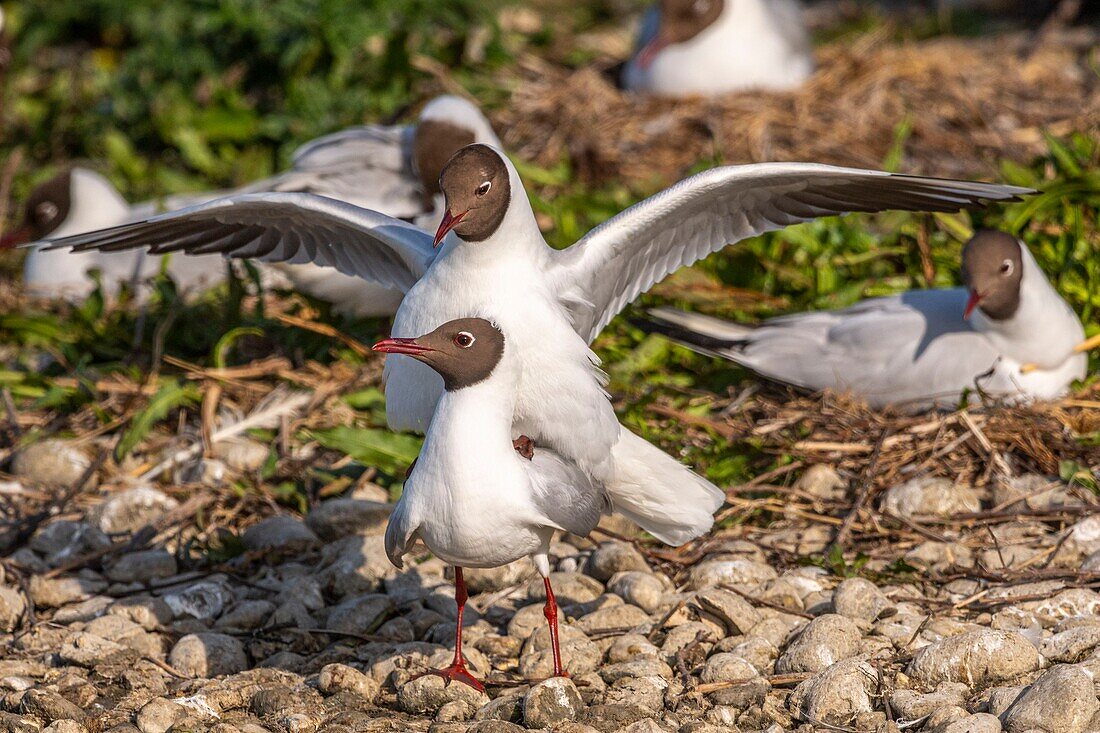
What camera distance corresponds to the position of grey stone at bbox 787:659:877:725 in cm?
340

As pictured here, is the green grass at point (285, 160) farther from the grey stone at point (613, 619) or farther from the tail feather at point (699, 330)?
the grey stone at point (613, 619)

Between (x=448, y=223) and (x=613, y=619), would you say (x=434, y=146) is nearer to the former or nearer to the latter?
(x=448, y=223)

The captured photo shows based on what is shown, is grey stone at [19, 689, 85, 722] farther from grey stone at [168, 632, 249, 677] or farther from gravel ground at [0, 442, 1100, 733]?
grey stone at [168, 632, 249, 677]

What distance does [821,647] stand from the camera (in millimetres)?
3635

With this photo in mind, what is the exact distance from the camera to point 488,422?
350cm

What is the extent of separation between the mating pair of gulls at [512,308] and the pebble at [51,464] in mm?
957

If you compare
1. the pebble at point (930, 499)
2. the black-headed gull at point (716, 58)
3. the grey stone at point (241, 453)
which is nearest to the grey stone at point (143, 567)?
the grey stone at point (241, 453)

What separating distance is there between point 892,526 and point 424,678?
5.51 feet

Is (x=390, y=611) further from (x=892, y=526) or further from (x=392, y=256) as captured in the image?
(x=892, y=526)

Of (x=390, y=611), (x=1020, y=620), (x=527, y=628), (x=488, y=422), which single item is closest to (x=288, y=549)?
(x=390, y=611)

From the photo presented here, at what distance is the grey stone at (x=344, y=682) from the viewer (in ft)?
12.0

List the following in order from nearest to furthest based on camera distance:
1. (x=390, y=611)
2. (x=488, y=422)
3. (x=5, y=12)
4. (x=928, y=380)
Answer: (x=488, y=422) → (x=390, y=611) → (x=928, y=380) → (x=5, y=12)

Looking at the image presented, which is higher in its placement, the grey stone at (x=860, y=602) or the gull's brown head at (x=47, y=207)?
the gull's brown head at (x=47, y=207)

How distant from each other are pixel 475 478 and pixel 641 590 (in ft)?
3.05
